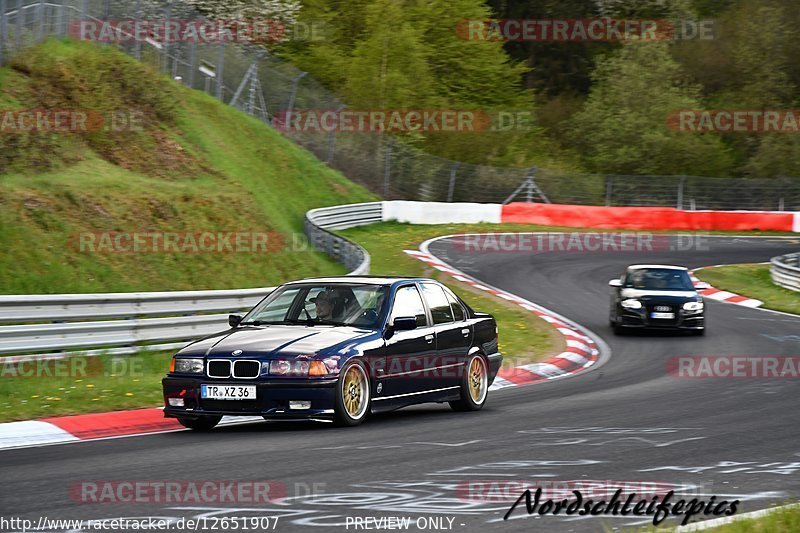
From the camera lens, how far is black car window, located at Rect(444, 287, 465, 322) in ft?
39.8

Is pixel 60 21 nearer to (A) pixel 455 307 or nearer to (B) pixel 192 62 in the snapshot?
(B) pixel 192 62

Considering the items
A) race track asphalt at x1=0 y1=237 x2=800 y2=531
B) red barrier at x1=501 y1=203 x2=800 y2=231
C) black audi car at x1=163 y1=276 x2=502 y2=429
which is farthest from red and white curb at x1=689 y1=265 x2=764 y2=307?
black audi car at x1=163 y1=276 x2=502 y2=429

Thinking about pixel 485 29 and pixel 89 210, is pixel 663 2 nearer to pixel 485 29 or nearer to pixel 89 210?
pixel 485 29

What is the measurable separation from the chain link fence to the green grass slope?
16.2 feet

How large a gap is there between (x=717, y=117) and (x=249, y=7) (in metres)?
25.2

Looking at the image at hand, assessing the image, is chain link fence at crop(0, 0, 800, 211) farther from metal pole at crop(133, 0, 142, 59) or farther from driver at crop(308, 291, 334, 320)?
driver at crop(308, 291, 334, 320)

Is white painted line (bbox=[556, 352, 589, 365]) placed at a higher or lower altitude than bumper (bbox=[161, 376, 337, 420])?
lower

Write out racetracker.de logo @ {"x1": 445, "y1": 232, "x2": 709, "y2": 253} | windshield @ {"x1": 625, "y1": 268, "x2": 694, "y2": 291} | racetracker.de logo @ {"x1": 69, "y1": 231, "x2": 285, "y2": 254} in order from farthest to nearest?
1. racetracker.de logo @ {"x1": 445, "y1": 232, "x2": 709, "y2": 253}
2. windshield @ {"x1": 625, "y1": 268, "x2": 694, "y2": 291}
3. racetracker.de logo @ {"x1": 69, "y1": 231, "x2": 285, "y2": 254}

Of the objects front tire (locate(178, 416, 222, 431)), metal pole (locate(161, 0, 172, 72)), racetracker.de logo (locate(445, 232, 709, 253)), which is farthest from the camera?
racetracker.de logo (locate(445, 232, 709, 253))

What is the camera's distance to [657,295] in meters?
21.1

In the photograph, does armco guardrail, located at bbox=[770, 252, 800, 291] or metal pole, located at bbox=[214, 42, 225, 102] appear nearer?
armco guardrail, located at bbox=[770, 252, 800, 291]

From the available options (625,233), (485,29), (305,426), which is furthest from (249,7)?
(305,426)

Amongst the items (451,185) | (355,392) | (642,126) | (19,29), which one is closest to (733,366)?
(355,392)

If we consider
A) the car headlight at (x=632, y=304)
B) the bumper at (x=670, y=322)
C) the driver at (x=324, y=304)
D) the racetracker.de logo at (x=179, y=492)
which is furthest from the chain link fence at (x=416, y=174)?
the racetracker.de logo at (x=179, y=492)
